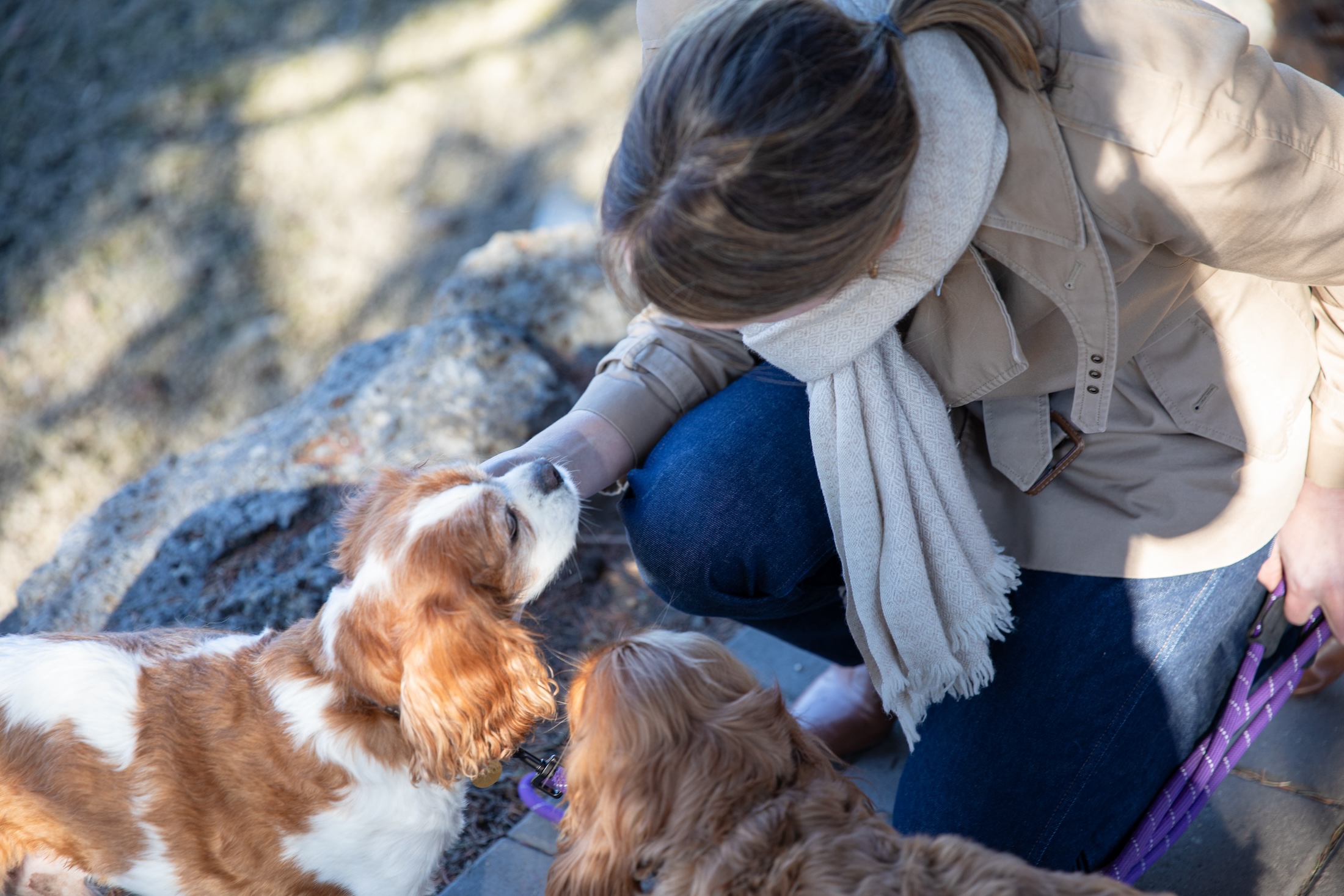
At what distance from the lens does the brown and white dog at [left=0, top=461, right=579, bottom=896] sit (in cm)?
199

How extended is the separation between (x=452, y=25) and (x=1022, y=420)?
645cm

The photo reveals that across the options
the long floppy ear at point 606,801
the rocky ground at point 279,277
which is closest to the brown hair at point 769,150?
the long floppy ear at point 606,801

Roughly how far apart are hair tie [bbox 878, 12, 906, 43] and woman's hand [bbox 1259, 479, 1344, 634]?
1.27m

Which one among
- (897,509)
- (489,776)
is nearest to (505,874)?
(489,776)

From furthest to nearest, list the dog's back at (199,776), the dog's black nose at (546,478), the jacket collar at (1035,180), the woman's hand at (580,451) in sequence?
1. the woman's hand at (580,451)
2. the dog's black nose at (546,478)
3. the dog's back at (199,776)
4. the jacket collar at (1035,180)

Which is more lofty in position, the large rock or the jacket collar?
the jacket collar

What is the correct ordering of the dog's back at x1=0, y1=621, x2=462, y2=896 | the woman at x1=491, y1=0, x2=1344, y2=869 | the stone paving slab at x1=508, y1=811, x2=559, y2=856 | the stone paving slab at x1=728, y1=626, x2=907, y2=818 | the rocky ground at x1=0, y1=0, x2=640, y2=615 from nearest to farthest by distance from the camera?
the woman at x1=491, y1=0, x2=1344, y2=869 → the dog's back at x1=0, y1=621, x2=462, y2=896 → the stone paving slab at x1=508, y1=811, x2=559, y2=856 → the stone paving slab at x1=728, y1=626, x2=907, y2=818 → the rocky ground at x1=0, y1=0, x2=640, y2=615

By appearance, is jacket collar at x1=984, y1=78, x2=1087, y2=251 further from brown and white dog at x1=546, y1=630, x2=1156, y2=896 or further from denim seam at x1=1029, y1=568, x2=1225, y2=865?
brown and white dog at x1=546, y1=630, x2=1156, y2=896

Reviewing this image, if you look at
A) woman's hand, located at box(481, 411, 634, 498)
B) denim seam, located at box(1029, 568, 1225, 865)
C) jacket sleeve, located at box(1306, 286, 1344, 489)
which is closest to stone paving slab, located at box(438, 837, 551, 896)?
woman's hand, located at box(481, 411, 634, 498)

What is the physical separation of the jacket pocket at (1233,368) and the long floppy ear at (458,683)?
1464 mm

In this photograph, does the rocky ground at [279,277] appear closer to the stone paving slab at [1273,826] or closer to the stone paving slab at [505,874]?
the stone paving slab at [505,874]

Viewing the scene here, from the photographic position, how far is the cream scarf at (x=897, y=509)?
193cm

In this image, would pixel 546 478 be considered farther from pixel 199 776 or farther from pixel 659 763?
pixel 199 776

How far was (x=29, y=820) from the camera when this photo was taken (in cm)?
204
